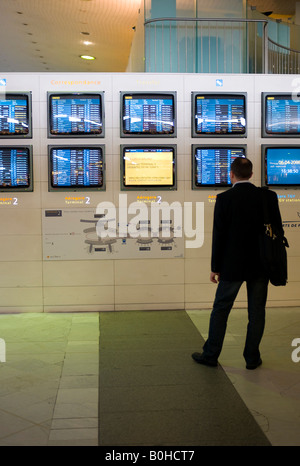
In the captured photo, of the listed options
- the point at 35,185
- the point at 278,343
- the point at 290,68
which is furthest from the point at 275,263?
the point at 290,68

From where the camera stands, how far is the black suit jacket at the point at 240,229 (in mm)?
4230

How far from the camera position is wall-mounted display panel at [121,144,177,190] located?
6.43 metres

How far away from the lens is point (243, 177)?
14.1 feet

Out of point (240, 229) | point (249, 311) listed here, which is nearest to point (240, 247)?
point (240, 229)

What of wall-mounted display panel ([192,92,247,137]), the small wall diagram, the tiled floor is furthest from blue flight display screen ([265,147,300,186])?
the tiled floor

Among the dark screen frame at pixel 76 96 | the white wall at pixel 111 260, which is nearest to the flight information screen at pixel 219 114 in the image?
the white wall at pixel 111 260

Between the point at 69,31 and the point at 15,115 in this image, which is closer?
the point at 15,115

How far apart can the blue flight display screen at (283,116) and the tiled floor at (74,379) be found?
2.47 meters

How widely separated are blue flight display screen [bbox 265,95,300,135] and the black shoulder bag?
9.06ft

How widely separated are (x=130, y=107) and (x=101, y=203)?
1.29 m

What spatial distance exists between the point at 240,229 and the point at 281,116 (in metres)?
3.00

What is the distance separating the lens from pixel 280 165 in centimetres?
664

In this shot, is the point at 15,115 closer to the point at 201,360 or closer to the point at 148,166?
the point at 148,166

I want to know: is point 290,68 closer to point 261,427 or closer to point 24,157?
point 24,157
